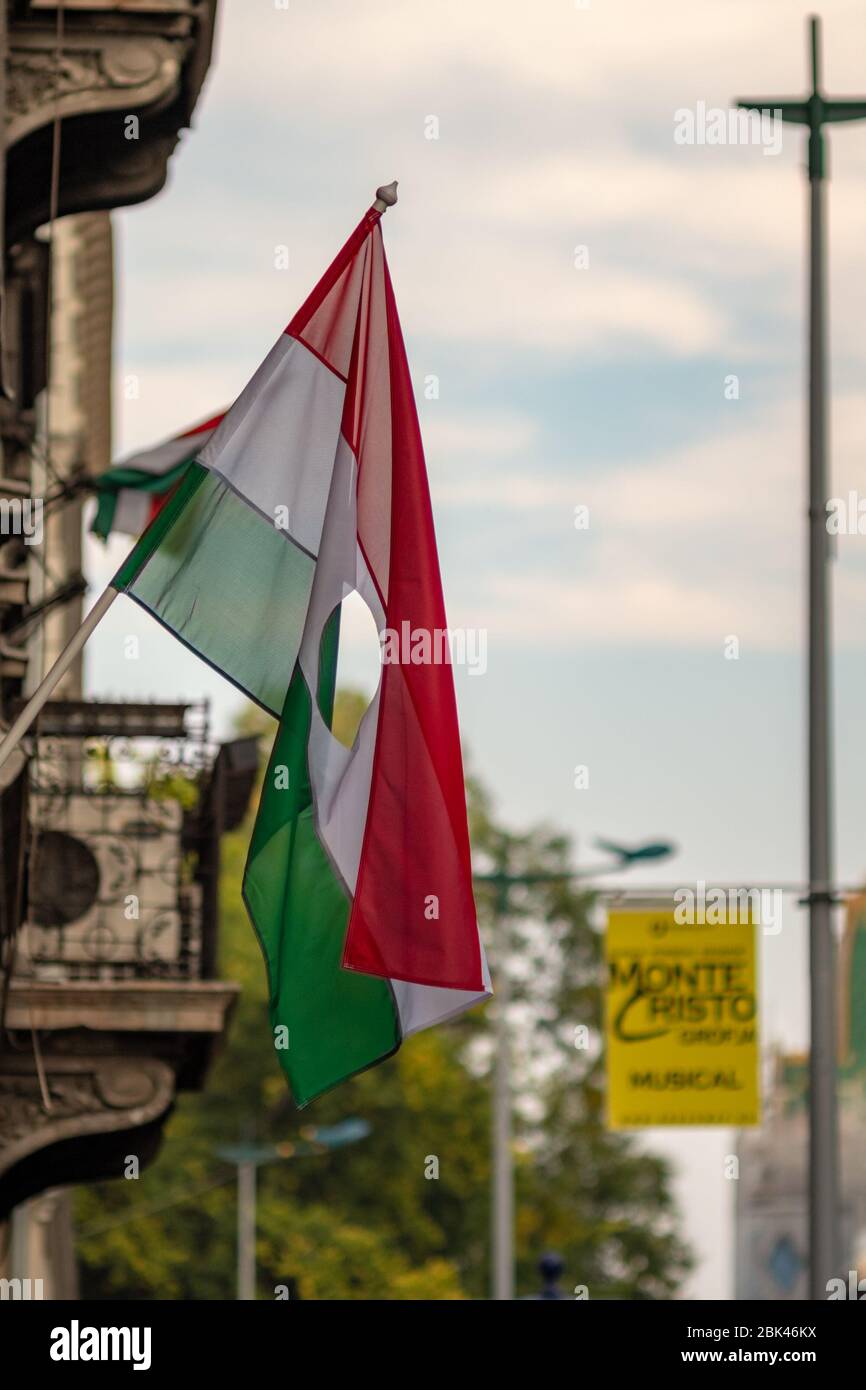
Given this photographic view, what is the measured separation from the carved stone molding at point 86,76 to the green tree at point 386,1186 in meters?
30.7

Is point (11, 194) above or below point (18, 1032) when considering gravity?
above

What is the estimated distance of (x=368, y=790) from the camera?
9844 mm

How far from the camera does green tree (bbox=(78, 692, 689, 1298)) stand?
49.5 metres

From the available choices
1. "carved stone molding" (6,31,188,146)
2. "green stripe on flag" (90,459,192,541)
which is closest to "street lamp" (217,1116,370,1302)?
"green stripe on flag" (90,459,192,541)

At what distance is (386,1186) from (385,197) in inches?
1715

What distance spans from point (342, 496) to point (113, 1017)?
18.8 ft

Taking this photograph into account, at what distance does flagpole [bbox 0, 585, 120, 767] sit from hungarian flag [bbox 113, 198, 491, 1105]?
10 centimetres

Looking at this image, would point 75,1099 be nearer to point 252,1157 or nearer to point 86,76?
point 86,76

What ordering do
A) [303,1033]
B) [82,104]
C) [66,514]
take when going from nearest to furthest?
[303,1033] < [82,104] < [66,514]

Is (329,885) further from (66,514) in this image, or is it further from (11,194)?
(66,514)

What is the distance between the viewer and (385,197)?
1020 cm

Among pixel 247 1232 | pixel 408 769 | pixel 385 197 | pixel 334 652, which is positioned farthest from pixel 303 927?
pixel 247 1232

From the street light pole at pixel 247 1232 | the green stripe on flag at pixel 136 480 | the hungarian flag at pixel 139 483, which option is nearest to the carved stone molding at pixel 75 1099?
the hungarian flag at pixel 139 483
